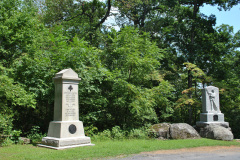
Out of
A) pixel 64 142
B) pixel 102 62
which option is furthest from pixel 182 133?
pixel 102 62

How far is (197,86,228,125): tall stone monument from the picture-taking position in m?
13.7

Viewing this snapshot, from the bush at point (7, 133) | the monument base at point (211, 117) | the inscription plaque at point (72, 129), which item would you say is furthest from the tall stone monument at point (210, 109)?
the bush at point (7, 133)

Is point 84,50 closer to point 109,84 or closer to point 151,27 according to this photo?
point 109,84

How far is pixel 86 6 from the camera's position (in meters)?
19.7

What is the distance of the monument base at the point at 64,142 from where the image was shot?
7.97m

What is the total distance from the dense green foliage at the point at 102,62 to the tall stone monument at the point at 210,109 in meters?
2.07

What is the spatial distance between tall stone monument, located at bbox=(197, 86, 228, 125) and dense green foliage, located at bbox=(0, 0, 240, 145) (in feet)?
6.78

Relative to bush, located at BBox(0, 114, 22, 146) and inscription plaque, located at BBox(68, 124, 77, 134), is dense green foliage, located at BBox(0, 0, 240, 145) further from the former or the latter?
inscription plaque, located at BBox(68, 124, 77, 134)

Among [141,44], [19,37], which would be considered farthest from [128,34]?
[19,37]

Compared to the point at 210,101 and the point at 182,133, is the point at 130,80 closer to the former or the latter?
the point at 182,133

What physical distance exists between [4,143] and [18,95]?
6.80ft

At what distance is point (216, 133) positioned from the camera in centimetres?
1145

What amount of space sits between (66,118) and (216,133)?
7.85 metres

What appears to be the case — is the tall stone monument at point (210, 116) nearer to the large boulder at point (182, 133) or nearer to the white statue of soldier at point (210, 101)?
the white statue of soldier at point (210, 101)
